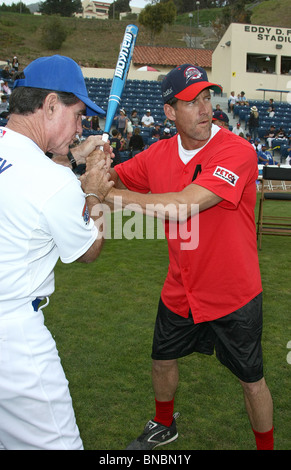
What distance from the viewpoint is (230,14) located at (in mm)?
63562

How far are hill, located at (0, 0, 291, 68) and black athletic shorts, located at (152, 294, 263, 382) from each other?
45.2 m

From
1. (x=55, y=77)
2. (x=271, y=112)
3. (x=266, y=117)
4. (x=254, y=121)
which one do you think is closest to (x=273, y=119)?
(x=266, y=117)

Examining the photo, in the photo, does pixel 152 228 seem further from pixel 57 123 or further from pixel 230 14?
pixel 230 14

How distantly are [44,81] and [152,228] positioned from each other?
8.51 meters

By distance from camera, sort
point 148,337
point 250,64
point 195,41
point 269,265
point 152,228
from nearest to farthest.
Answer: point 148,337 → point 269,265 → point 152,228 → point 250,64 → point 195,41

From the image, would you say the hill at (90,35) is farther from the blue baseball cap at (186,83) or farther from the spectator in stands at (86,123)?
the blue baseball cap at (186,83)

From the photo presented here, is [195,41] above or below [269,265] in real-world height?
above

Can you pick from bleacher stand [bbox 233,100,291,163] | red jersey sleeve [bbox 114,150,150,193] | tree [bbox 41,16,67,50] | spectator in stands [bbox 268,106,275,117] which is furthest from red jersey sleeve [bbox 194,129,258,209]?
tree [bbox 41,16,67,50]

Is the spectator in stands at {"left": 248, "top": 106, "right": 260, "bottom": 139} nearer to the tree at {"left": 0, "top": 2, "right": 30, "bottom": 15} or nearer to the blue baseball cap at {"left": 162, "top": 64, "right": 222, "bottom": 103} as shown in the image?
the blue baseball cap at {"left": 162, "top": 64, "right": 222, "bottom": 103}

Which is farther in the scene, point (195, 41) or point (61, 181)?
point (195, 41)

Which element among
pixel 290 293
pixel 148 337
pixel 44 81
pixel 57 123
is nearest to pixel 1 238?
pixel 57 123

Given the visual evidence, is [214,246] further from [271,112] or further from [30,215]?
[271,112]

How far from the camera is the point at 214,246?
284 cm

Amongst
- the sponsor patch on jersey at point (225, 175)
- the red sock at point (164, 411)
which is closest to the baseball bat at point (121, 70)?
the sponsor patch on jersey at point (225, 175)
